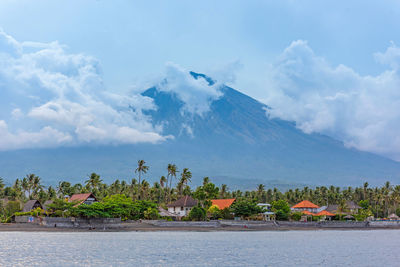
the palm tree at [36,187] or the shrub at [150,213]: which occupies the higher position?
the palm tree at [36,187]

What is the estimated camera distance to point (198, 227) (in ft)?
294

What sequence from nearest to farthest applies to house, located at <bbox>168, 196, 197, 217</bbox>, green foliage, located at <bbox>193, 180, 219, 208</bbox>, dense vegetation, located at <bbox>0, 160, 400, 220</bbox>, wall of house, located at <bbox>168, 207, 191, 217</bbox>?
dense vegetation, located at <bbox>0, 160, 400, 220</bbox> → green foliage, located at <bbox>193, 180, 219, 208</bbox> → wall of house, located at <bbox>168, 207, 191, 217</bbox> → house, located at <bbox>168, 196, 197, 217</bbox>

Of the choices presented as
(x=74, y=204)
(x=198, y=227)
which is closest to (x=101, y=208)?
(x=74, y=204)

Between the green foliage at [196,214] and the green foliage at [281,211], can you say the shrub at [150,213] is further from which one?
the green foliage at [281,211]

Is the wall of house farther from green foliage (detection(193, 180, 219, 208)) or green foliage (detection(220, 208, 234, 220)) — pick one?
green foliage (detection(220, 208, 234, 220))

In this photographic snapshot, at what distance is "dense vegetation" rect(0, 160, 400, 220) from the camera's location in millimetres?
84500

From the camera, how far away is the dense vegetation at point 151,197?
84500mm

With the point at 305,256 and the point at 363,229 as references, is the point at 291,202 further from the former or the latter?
the point at 305,256

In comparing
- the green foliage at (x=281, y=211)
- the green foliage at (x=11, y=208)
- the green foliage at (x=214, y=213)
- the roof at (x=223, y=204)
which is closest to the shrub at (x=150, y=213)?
the green foliage at (x=214, y=213)

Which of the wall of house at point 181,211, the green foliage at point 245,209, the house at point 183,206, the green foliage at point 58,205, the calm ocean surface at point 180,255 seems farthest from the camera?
the house at point 183,206

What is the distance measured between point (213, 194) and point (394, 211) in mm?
66193

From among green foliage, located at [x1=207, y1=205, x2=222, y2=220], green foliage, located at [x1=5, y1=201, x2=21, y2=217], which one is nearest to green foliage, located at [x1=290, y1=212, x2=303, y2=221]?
green foliage, located at [x1=207, y1=205, x2=222, y2=220]

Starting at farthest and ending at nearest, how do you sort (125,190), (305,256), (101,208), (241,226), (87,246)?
(125,190)
(241,226)
(101,208)
(87,246)
(305,256)

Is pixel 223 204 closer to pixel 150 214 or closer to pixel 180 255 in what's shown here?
pixel 150 214
